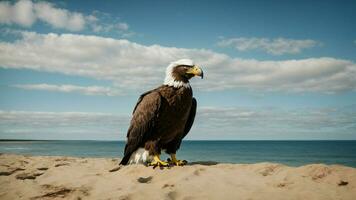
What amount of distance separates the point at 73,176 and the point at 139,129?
1.55 meters

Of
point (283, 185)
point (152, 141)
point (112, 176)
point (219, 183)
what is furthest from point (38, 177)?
point (283, 185)

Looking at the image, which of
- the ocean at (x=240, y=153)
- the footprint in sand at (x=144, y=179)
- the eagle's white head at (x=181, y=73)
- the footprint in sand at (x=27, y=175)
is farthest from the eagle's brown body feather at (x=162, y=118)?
the ocean at (x=240, y=153)

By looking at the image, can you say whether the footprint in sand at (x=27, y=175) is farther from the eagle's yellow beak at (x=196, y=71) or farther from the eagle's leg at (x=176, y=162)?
the eagle's yellow beak at (x=196, y=71)

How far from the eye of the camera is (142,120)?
6754 mm

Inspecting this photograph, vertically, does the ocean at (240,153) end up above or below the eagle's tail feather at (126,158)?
below

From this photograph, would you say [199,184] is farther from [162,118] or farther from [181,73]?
[181,73]

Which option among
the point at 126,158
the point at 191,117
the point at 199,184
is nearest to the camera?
the point at 199,184

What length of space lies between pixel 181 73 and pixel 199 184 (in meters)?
2.56

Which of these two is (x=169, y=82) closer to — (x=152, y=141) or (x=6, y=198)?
(x=152, y=141)

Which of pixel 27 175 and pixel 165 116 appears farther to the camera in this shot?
pixel 27 175

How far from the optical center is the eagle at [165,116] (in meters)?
6.45

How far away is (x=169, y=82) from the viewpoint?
6738 mm

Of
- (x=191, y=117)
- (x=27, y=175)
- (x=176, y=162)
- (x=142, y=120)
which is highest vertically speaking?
(x=191, y=117)

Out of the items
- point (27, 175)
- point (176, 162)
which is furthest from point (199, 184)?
point (27, 175)
